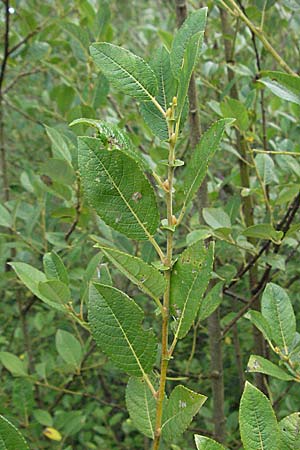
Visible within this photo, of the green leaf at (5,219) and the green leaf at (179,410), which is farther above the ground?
the green leaf at (5,219)

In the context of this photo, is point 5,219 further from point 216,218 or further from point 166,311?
point 166,311

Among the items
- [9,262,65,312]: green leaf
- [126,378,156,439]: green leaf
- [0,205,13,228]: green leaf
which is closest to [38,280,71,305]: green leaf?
[9,262,65,312]: green leaf

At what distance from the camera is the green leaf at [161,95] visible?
0.46 m

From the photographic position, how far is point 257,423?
1.30 feet

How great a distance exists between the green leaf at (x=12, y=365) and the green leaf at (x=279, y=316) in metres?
0.63

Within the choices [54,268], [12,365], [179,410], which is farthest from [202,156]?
[12,365]

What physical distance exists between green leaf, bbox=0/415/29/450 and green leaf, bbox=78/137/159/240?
15 cm

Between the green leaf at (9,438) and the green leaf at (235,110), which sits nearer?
the green leaf at (9,438)

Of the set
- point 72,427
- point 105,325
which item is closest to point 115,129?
point 105,325

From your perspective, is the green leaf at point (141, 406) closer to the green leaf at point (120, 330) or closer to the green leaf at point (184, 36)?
the green leaf at point (120, 330)

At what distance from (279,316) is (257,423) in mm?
192

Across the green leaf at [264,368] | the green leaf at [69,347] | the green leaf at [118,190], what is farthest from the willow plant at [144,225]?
the green leaf at [69,347]

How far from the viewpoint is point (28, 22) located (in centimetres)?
135

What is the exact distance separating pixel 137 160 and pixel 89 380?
6.28ft
